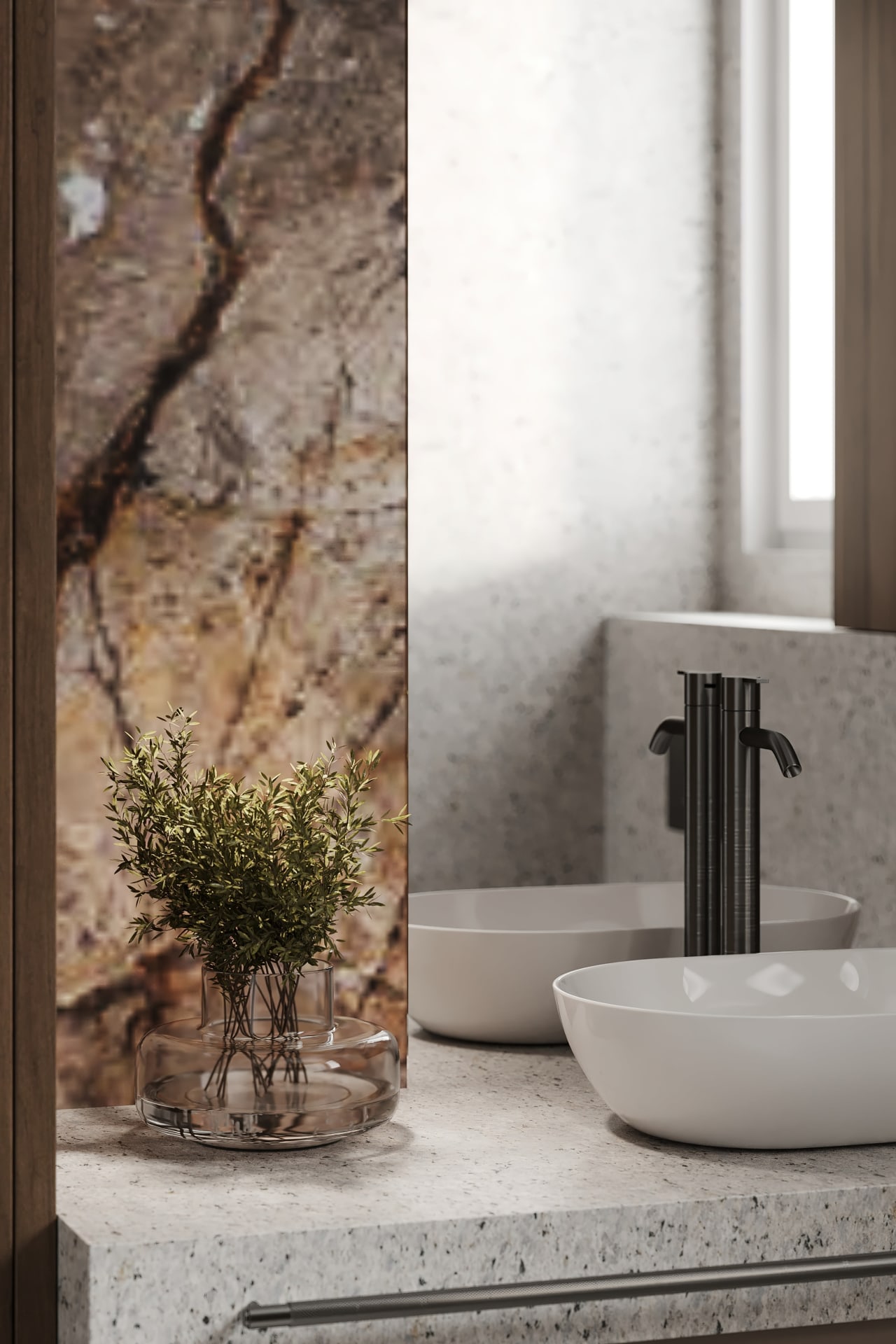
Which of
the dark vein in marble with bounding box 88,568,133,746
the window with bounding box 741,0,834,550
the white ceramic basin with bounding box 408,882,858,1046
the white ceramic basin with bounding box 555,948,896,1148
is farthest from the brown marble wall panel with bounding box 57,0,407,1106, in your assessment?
the window with bounding box 741,0,834,550

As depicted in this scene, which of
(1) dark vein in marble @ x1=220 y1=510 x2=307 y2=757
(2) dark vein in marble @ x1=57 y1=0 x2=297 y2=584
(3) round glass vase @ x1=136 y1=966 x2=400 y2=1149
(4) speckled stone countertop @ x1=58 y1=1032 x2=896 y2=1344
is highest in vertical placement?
(2) dark vein in marble @ x1=57 y1=0 x2=297 y2=584

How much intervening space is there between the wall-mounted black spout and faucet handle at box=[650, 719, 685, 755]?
38 mm

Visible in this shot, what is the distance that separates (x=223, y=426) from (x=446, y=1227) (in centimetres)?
61

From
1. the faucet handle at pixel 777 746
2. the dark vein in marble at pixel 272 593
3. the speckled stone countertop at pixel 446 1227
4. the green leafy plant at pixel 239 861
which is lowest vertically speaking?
the speckled stone countertop at pixel 446 1227

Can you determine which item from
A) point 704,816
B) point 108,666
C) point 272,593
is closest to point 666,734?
point 704,816

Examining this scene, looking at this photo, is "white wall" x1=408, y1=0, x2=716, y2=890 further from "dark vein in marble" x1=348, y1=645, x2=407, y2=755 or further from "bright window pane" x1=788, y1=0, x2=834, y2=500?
"dark vein in marble" x1=348, y1=645, x2=407, y2=755

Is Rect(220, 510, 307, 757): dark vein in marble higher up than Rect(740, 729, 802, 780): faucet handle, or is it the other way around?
Rect(220, 510, 307, 757): dark vein in marble

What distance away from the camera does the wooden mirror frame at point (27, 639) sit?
109 cm

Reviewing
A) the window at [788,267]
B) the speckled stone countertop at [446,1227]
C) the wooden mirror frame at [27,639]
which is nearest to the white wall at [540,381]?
the window at [788,267]

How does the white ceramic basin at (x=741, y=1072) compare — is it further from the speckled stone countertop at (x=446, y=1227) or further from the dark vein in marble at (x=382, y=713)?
the dark vein in marble at (x=382, y=713)

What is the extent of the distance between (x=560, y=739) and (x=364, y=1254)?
4.08 ft

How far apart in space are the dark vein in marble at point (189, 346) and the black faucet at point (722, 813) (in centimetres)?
51

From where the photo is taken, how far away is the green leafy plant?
1229mm

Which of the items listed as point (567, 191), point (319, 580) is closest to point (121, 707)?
point (319, 580)
